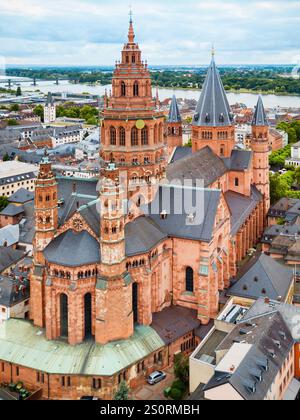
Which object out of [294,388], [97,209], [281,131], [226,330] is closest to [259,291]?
[226,330]

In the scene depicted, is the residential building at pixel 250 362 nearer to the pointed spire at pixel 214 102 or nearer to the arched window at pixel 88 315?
the arched window at pixel 88 315

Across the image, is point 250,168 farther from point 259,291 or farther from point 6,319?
point 6,319

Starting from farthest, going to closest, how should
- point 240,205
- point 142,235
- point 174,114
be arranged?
point 174,114 < point 240,205 < point 142,235

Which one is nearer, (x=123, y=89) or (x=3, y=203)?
(x=123, y=89)

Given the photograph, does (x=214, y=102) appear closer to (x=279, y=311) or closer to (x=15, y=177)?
(x=279, y=311)

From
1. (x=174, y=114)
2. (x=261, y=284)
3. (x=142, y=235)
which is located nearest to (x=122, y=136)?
(x=142, y=235)

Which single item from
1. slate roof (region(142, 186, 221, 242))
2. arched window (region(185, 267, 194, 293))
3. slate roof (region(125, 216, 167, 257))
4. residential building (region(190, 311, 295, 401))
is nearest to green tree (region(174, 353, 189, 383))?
residential building (region(190, 311, 295, 401))

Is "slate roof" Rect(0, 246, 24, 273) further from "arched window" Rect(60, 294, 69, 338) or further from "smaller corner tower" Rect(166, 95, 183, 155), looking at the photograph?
"smaller corner tower" Rect(166, 95, 183, 155)
